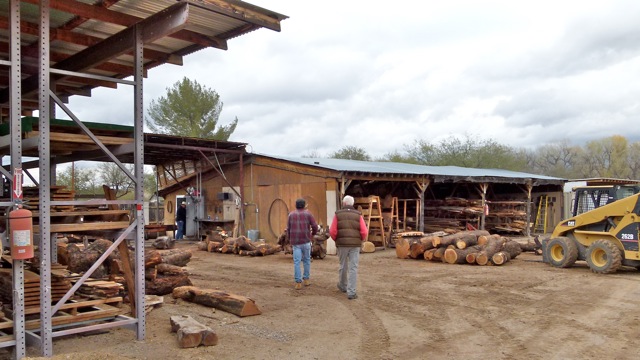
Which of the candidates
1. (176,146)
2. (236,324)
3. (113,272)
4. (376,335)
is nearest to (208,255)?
(176,146)

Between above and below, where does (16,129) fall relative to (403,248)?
above

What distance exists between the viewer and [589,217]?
42.8 feet

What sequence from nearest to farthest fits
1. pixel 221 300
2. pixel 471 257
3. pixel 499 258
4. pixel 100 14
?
pixel 100 14 < pixel 221 300 < pixel 499 258 < pixel 471 257

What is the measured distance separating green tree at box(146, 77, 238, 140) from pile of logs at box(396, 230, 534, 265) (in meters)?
28.7

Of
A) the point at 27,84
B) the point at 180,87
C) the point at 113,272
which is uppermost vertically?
the point at 180,87

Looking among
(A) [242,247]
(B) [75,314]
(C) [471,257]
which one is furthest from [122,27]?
(A) [242,247]

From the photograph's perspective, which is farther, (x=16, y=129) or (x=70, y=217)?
(x=70, y=217)

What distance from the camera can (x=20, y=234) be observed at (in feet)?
18.3

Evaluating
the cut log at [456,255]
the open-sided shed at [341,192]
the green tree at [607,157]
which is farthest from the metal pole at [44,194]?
the green tree at [607,157]

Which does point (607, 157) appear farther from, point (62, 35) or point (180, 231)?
point (62, 35)

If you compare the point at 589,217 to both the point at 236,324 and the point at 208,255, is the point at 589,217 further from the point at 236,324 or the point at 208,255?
the point at 208,255

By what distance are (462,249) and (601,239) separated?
3668 millimetres

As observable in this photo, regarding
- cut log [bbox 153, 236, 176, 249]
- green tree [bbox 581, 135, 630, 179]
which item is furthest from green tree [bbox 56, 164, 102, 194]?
green tree [bbox 581, 135, 630, 179]

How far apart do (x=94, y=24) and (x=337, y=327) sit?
5.42 m
